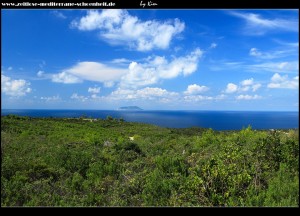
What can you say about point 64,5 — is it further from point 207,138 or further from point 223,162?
point 207,138

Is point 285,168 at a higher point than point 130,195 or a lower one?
higher

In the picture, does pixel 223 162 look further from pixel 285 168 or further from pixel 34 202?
pixel 34 202

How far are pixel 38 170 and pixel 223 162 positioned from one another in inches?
169

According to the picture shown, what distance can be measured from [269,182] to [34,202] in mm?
3952

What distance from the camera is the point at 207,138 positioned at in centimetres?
1293

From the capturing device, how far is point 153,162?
854cm

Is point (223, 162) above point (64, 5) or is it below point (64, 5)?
below

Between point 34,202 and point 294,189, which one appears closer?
point 294,189

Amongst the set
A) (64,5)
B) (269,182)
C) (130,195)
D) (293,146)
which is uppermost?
(64,5)

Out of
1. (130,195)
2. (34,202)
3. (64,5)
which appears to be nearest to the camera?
(64,5)
